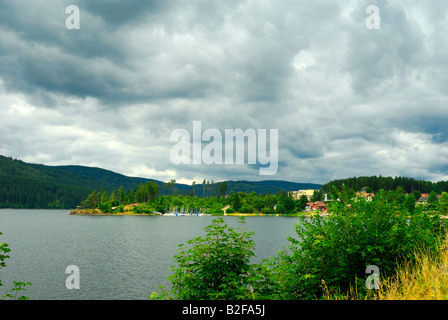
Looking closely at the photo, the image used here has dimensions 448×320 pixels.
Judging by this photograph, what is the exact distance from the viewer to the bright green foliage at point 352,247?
1226 centimetres

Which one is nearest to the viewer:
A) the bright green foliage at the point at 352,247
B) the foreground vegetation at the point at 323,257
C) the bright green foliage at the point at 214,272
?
the bright green foliage at the point at 214,272

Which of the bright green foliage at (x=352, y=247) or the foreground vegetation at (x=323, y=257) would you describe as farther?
the bright green foliage at (x=352, y=247)

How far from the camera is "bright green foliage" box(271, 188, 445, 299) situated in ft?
40.2

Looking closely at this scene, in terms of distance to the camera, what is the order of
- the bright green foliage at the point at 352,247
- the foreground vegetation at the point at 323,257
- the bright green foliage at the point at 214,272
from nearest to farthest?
the bright green foliage at the point at 214,272 → the foreground vegetation at the point at 323,257 → the bright green foliage at the point at 352,247

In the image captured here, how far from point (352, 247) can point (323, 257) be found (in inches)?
52.9

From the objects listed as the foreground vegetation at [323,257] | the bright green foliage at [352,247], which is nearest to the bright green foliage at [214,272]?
the foreground vegetation at [323,257]

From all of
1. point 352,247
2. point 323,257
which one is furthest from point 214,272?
point 352,247

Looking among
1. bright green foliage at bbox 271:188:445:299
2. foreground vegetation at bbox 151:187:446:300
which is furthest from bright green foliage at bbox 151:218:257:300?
bright green foliage at bbox 271:188:445:299

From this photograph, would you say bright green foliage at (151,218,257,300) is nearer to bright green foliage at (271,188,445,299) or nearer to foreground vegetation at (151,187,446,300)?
foreground vegetation at (151,187,446,300)

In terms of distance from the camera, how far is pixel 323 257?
42.7ft

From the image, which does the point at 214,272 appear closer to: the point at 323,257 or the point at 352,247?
the point at 323,257

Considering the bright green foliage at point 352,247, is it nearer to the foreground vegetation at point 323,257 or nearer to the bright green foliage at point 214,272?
the foreground vegetation at point 323,257
